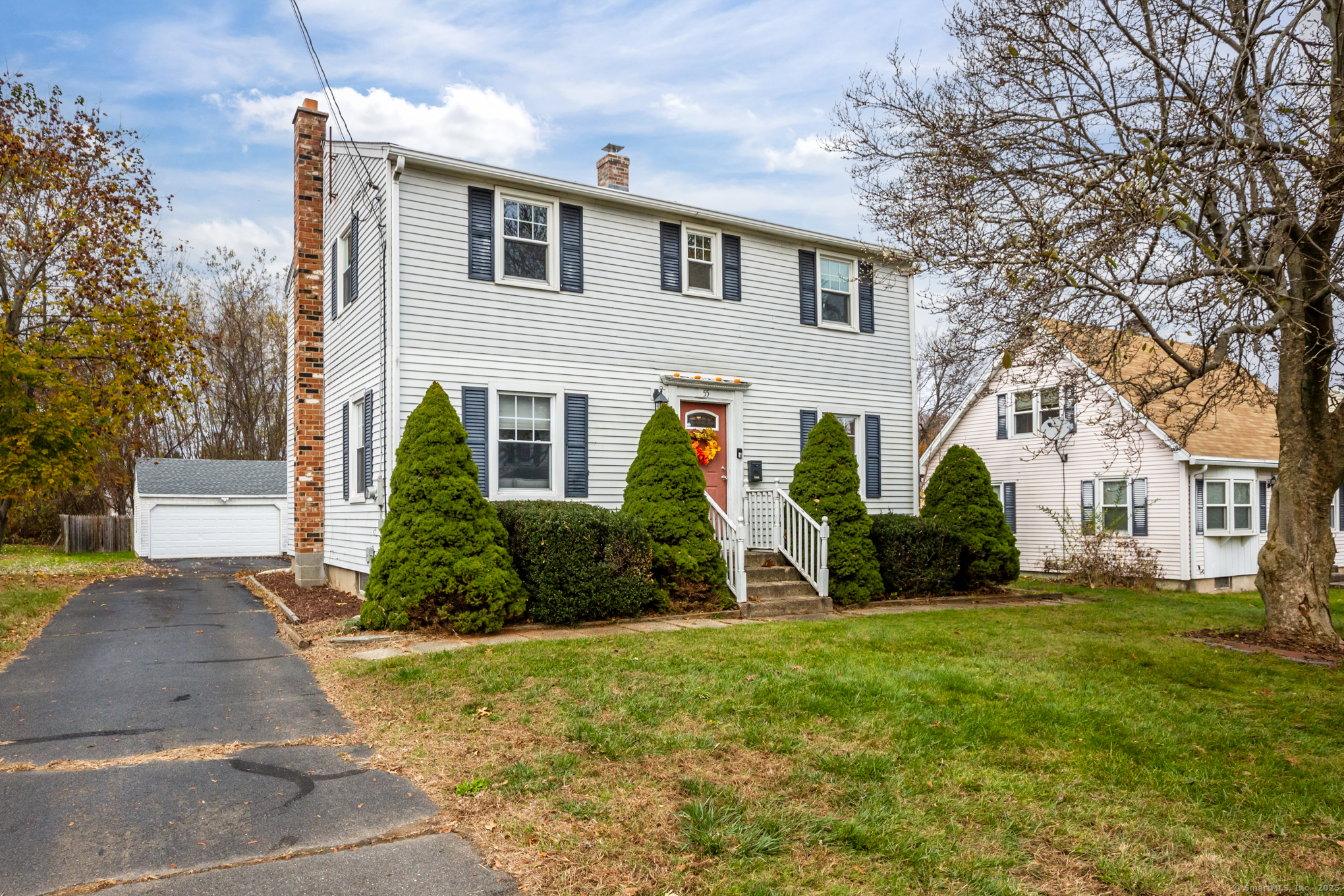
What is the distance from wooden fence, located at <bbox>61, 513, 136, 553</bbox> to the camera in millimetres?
30484

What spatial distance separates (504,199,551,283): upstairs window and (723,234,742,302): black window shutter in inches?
117

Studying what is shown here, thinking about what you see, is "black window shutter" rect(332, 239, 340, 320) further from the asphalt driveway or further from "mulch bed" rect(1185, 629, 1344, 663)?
"mulch bed" rect(1185, 629, 1344, 663)

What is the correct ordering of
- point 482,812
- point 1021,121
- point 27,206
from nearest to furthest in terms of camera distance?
point 482,812, point 1021,121, point 27,206

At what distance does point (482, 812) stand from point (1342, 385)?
33.8 ft

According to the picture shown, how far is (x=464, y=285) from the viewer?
11.8 metres

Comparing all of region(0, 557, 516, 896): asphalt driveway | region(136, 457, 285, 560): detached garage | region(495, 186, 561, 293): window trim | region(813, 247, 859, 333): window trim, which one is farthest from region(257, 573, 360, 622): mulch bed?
region(136, 457, 285, 560): detached garage

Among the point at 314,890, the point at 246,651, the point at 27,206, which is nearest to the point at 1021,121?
the point at 314,890

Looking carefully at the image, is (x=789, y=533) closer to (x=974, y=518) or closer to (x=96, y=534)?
(x=974, y=518)

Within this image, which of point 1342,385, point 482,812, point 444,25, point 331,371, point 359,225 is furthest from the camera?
point 331,371

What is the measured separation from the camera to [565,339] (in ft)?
40.8

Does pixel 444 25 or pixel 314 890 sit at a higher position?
pixel 444 25

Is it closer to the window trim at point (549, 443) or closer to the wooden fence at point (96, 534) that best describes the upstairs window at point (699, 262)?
the window trim at point (549, 443)

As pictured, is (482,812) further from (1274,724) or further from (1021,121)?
(1021,121)

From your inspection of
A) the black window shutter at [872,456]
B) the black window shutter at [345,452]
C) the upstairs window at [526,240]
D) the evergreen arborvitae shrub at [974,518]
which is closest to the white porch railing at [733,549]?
the evergreen arborvitae shrub at [974,518]
